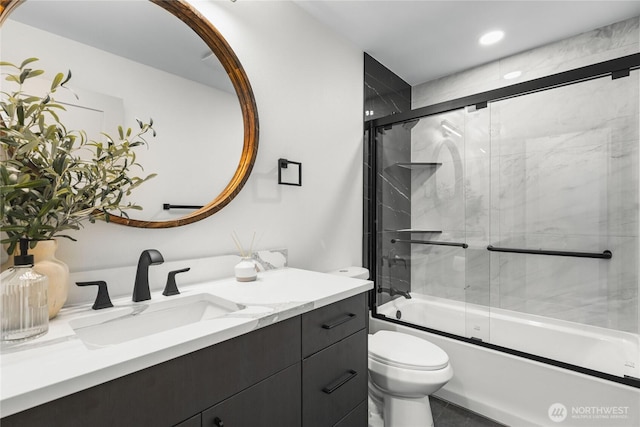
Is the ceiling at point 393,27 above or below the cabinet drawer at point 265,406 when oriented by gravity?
above

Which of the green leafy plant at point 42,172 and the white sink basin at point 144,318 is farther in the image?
the white sink basin at point 144,318

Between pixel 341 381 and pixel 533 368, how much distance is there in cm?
128

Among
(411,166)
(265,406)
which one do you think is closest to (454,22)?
(411,166)

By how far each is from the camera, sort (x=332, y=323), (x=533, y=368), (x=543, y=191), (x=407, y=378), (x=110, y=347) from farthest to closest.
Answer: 1. (x=543, y=191)
2. (x=533, y=368)
3. (x=407, y=378)
4. (x=332, y=323)
5. (x=110, y=347)

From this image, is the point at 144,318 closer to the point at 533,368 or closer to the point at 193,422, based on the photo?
the point at 193,422

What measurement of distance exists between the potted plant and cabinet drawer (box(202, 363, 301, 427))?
0.55 metres

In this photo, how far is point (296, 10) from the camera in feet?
6.15

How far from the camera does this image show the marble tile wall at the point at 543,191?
1862 millimetres

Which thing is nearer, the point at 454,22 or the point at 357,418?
the point at 357,418

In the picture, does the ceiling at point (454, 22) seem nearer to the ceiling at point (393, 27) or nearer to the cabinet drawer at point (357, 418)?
the ceiling at point (393, 27)

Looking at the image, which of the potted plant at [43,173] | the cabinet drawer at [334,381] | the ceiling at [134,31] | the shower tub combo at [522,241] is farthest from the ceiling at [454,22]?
the cabinet drawer at [334,381]

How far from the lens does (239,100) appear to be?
59.9 inches

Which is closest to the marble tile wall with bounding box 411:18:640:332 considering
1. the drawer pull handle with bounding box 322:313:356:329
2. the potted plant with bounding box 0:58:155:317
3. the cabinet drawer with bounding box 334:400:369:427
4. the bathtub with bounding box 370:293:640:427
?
the bathtub with bounding box 370:293:640:427

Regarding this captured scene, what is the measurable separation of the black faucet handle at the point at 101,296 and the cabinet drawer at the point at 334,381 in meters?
0.65
